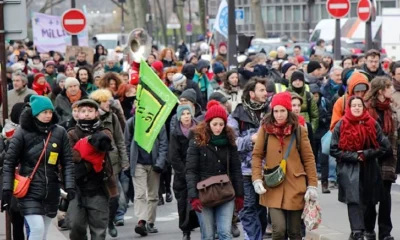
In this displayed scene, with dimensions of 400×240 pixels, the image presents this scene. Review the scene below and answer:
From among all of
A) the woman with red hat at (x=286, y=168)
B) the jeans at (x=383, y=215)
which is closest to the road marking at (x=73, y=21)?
the jeans at (x=383, y=215)

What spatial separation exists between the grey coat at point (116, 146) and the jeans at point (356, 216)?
7.84ft

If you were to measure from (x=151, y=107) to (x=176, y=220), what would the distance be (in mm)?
1703

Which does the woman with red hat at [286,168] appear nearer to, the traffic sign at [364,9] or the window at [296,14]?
the traffic sign at [364,9]

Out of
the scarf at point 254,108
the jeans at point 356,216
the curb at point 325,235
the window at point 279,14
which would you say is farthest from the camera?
the window at point 279,14

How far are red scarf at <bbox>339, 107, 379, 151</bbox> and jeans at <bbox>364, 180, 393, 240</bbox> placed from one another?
52 centimetres

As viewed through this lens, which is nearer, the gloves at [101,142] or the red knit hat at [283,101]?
the red knit hat at [283,101]

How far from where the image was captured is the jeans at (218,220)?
1095cm

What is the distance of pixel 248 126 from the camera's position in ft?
38.7

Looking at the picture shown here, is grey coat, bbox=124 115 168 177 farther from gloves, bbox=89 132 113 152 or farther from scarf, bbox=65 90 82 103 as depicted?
gloves, bbox=89 132 113 152

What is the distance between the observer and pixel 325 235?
12.5m

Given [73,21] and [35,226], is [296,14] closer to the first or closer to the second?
[73,21]

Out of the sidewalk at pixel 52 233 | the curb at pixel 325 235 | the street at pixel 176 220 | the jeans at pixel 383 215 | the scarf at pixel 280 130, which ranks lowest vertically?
the street at pixel 176 220

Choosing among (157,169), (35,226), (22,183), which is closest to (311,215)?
(35,226)

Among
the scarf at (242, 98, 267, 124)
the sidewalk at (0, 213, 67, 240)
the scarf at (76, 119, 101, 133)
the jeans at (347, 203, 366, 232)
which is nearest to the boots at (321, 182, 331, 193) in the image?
the sidewalk at (0, 213, 67, 240)
